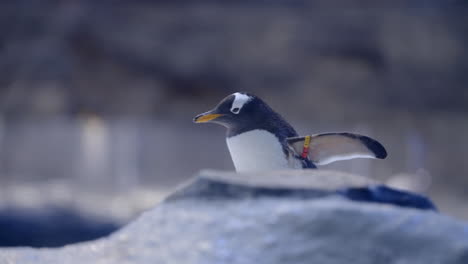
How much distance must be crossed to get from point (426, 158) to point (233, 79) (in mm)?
1139

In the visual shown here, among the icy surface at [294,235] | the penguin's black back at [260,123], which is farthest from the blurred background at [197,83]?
the icy surface at [294,235]

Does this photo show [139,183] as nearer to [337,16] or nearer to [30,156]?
[30,156]

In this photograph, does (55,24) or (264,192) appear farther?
(55,24)

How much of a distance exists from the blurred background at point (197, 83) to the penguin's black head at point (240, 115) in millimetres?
1786

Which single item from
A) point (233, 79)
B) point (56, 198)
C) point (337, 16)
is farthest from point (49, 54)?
point (337, 16)

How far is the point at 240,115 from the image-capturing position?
1.00 meters

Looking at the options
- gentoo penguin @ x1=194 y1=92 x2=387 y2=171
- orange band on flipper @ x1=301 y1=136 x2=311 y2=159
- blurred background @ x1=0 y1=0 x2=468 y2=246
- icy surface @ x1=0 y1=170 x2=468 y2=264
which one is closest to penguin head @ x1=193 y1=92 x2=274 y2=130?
gentoo penguin @ x1=194 y1=92 x2=387 y2=171

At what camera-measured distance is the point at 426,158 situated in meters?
3.05

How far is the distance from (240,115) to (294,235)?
518 mm

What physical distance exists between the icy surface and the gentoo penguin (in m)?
0.43

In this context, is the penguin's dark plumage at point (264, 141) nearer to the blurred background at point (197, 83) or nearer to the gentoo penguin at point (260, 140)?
the gentoo penguin at point (260, 140)

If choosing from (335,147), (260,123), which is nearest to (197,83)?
(260,123)

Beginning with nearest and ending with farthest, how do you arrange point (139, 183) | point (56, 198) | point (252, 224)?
point (252, 224)
point (56, 198)
point (139, 183)

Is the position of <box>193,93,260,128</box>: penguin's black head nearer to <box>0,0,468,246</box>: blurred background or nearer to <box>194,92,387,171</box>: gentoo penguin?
<box>194,92,387,171</box>: gentoo penguin
